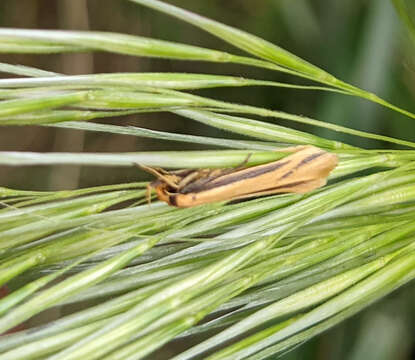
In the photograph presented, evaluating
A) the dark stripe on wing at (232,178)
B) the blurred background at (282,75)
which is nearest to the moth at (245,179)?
the dark stripe on wing at (232,178)

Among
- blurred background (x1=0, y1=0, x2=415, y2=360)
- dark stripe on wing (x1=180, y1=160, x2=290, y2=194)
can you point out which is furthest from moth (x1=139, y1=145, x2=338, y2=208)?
blurred background (x1=0, y1=0, x2=415, y2=360)

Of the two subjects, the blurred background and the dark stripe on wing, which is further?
the blurred background

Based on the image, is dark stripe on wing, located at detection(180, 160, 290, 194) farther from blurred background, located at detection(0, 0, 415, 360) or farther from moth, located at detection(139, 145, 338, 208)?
blurred background, located at detection(0, 0, 415, 360)

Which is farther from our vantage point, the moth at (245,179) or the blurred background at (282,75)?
the blurred background at (282,75)

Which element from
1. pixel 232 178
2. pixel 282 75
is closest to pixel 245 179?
pixel 232 178

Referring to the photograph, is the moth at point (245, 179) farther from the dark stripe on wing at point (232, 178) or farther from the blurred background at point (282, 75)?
the blurred background at point (282, 75)

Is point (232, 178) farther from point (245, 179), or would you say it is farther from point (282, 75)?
point (282, 75)
